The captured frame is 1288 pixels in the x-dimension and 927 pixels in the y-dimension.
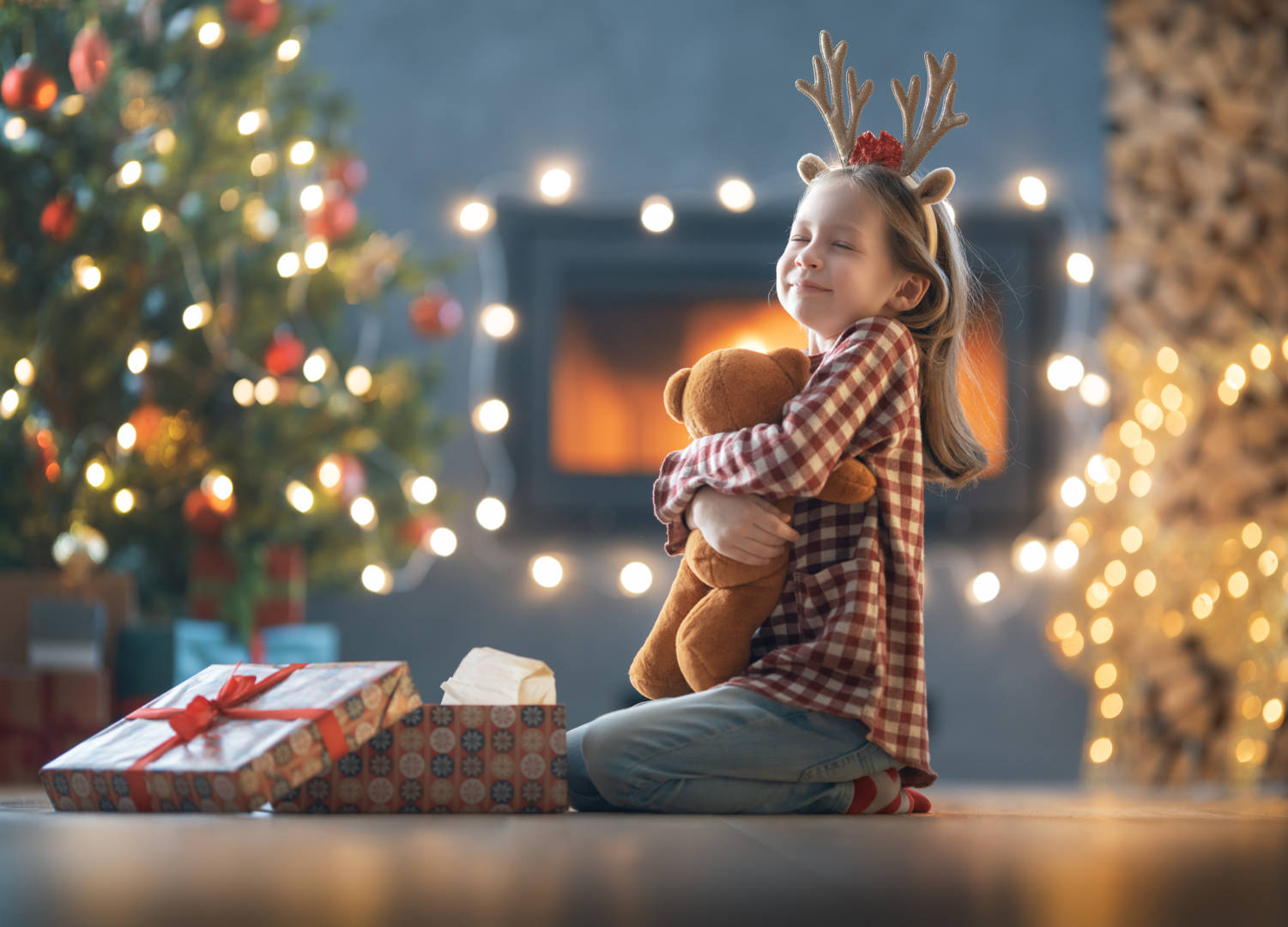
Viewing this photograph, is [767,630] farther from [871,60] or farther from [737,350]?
[871,60]

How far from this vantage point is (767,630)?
1.18 metres

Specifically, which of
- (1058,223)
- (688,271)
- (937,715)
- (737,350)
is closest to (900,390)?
(737,350)

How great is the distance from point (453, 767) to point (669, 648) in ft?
0.78

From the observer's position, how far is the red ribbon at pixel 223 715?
103 cm

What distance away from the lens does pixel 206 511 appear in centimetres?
211

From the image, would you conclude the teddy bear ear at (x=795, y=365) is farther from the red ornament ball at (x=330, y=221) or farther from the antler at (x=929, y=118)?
the red ornament ball at (x=330, y=221)

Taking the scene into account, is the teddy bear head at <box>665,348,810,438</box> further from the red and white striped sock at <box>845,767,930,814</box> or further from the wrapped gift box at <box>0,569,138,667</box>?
the wrapped gift box at <box>0,569,138,667</box>

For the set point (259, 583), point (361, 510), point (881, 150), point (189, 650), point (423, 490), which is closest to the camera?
point (881, 150)

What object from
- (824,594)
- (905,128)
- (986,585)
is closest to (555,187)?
(986,585)

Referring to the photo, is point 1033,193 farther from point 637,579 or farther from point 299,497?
point 299,497

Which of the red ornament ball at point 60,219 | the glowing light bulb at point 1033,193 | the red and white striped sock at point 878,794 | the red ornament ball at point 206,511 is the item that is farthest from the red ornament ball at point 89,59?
the glowing light bulb at point 1033,193

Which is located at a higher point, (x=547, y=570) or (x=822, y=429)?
(x=822, y=429)

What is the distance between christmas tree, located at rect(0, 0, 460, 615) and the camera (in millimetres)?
2033

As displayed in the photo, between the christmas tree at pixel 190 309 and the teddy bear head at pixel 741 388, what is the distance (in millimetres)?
1208
